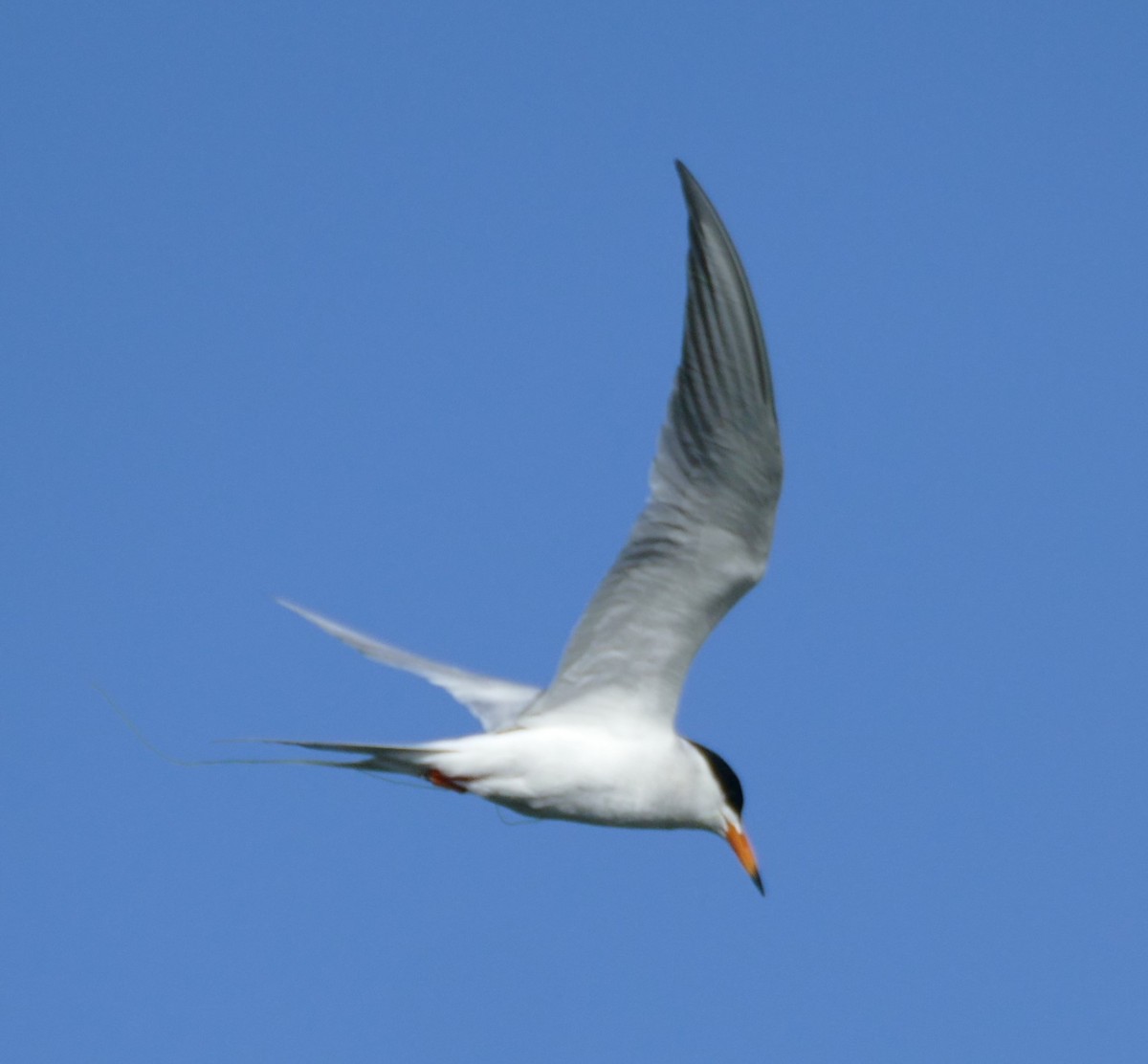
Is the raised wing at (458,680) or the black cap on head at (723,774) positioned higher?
the raised wing at (458,680)

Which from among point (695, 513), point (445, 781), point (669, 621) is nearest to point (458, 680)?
point (445, 781)

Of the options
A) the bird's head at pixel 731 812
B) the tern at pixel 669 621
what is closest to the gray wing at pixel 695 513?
the tern at pixel 669 621

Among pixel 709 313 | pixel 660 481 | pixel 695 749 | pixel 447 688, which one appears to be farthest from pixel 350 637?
pixel 709 313

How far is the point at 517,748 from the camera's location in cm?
564

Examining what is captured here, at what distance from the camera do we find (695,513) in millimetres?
5312

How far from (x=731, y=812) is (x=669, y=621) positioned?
3.29ft

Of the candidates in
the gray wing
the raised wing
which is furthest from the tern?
the raised wing

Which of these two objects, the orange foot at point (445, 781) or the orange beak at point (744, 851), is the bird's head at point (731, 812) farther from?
the orange foot at point (445, 781)

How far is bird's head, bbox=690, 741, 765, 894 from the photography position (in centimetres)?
616

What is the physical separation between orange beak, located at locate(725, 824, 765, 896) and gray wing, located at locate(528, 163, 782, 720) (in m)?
0.68

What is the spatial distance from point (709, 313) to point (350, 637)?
2.85 m

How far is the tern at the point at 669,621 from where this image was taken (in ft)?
16.0

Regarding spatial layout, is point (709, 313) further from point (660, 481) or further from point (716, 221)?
point (660, 481)

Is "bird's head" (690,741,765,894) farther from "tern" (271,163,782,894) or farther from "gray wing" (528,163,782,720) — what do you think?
"gray wing" (528,163,782,720)
